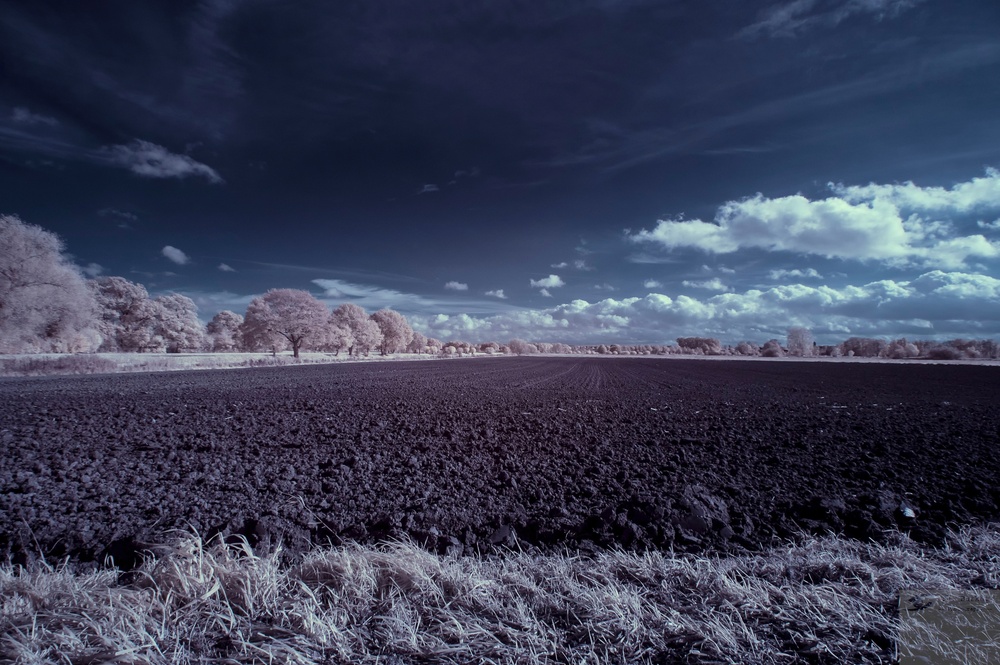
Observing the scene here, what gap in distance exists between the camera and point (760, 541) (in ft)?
14.8

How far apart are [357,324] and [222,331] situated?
Result: 33916 mm

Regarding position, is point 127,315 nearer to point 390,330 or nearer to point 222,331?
point 222,331

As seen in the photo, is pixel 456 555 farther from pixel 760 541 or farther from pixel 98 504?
pixel 98 504

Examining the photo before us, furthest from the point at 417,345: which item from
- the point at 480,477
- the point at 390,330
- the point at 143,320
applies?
the point at 480,477

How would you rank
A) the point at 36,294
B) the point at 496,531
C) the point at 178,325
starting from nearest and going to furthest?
the point at 496,531 < the point at 36,294 < the point at 178,325

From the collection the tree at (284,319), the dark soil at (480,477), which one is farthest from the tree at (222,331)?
the dark soil at (480,477)

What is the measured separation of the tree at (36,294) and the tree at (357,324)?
134 ft

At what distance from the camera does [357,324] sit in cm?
7556

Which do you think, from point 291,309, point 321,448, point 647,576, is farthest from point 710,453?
point 291,309

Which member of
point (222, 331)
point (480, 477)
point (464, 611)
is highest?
point (222, 331)

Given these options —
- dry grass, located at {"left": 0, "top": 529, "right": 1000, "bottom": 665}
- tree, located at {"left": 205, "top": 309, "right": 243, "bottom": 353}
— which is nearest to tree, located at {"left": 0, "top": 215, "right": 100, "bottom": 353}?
dry grass, located at {"left": 0, "top": 529, "right": 1000, "bottom": 665}

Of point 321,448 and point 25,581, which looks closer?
point 25,581

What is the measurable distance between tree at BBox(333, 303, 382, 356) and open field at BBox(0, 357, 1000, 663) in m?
63.4

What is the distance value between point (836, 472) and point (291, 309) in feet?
186
